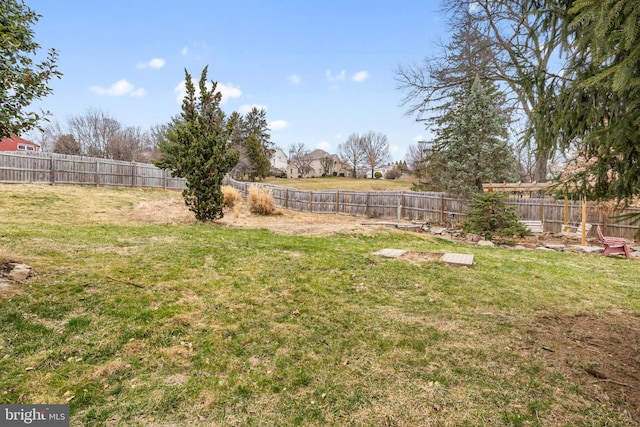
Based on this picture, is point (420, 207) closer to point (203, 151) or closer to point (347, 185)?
point (203, 151)

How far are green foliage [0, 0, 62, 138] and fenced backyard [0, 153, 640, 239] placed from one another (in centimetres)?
1153

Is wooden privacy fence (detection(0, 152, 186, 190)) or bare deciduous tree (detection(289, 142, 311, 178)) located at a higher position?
bare deciduous tree (detection(289, 142, 311, 178))

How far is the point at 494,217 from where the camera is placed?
400 inches

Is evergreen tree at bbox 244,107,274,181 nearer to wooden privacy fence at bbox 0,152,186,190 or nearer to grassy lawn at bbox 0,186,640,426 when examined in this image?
wooden privacy fence at bbox 0,152,186,190

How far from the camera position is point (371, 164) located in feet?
161

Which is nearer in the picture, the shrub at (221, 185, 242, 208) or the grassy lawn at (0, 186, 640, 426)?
the grassy lawn at (0, 186, 640, 426)

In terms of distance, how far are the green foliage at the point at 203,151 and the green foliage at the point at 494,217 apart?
7.93m

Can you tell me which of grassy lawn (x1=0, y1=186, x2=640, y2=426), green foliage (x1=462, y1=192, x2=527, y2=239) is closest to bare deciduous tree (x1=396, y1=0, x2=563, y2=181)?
green foliage (x1=462, y1=192, x2=527, y2=239)

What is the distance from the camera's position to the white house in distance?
5329 centimetres

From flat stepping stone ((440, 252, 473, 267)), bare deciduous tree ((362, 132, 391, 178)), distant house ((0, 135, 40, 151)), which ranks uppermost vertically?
bare deciduous tree ((362, 132, 391, 178))

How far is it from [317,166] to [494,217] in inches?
1804

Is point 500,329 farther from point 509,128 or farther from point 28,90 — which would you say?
point 509,128

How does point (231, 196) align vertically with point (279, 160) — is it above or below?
below

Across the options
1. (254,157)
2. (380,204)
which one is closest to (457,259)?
(380,204)
